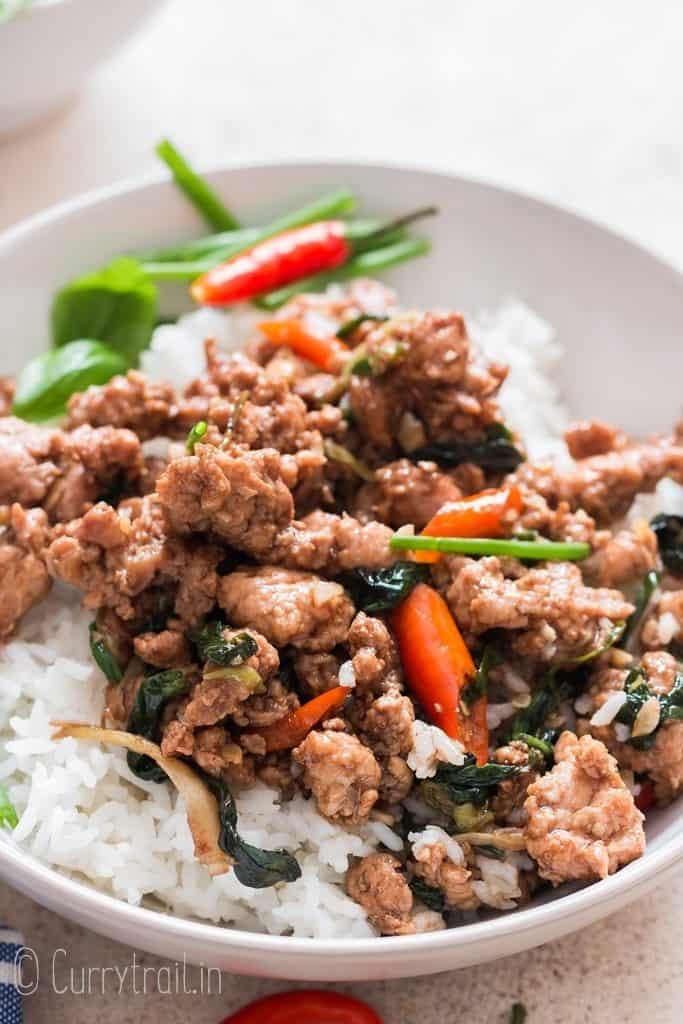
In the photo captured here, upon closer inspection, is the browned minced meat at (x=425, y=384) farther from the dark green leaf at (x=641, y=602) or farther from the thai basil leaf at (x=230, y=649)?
the thai basil leaf at (x=230, y=649)

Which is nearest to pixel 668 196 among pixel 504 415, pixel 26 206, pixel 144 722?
pixel 504 415

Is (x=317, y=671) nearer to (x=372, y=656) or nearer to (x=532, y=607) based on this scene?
(x=372, y=656)

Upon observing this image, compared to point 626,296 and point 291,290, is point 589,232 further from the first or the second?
point 291,290

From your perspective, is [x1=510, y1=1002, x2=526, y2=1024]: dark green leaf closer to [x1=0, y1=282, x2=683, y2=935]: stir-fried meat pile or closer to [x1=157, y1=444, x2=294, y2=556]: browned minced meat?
[x1=0, y1=282, x2=683, y2=935]: stir-fried meat pile

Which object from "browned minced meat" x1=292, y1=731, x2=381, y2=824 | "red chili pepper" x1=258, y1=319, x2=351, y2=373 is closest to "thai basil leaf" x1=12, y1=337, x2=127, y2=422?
"red chili pepper" x1=258, y1=319, x2=351, y2=373

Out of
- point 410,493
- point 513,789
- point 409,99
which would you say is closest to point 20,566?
point 410,493

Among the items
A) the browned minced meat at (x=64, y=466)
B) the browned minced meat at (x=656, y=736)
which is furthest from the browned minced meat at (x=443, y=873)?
the browned minced meat at (x=64, y=466)
